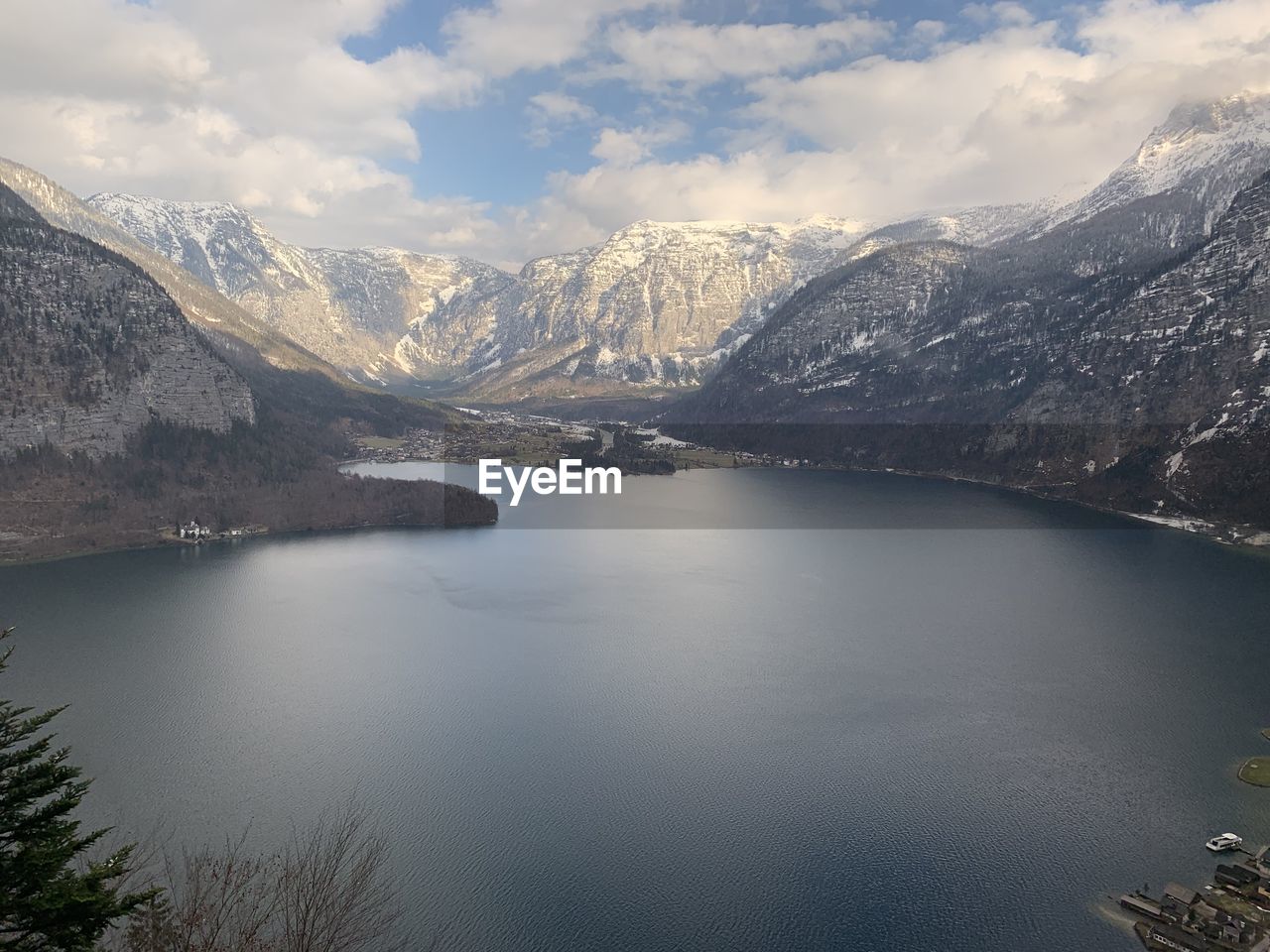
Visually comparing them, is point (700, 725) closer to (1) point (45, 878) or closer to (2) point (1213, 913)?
(2) point (1213, 913)

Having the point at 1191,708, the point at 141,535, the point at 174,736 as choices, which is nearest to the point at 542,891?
the point at 174,736

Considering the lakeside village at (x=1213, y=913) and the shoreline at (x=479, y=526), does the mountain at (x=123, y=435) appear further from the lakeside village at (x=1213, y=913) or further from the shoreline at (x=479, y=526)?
the lakeside village at (x=1213, y=913)

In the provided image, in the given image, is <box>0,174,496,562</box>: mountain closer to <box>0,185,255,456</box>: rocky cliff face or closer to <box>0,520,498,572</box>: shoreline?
<box>0,185,255,456</box>: rocky cliff face

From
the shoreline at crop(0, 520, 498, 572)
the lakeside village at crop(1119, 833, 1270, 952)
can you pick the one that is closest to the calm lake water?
the lakeside village at crop(1119, 833, 1270, 952)

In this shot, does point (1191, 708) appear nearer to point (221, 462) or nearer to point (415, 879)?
point (415, 879)

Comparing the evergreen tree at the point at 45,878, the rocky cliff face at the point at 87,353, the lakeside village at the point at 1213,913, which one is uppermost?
the rocky cliff face at the point at 87,353

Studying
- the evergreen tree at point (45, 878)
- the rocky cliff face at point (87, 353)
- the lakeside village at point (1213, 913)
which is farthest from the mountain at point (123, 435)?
the evergreen tree at point (45, 878)
